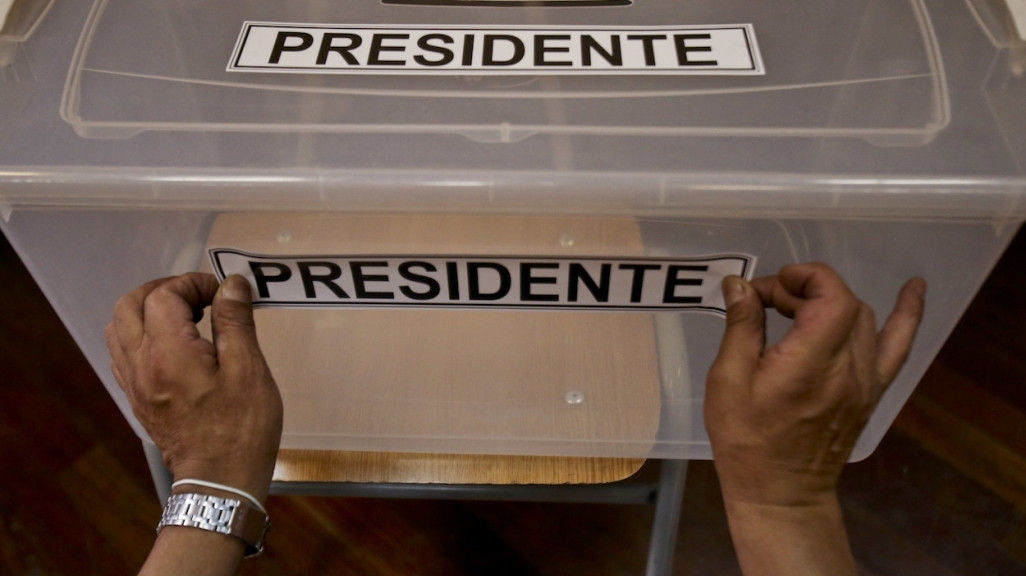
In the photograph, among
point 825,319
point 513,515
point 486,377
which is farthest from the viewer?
point 513,515

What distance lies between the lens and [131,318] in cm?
46

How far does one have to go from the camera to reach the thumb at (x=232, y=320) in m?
0.47

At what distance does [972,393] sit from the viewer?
45.7 inches

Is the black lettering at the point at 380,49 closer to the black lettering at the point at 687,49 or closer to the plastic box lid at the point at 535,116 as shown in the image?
the plastic box lid at the point at 535,116

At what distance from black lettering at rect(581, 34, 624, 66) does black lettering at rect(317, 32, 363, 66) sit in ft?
0.46

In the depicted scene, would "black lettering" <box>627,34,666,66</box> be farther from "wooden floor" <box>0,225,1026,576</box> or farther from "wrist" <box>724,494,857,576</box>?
"wooden floor" <box>0,225,1026,576</box>

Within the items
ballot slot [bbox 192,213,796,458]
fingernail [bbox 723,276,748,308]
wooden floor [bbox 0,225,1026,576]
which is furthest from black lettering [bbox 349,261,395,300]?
wooden floor [bbox 0,225,1026,576]

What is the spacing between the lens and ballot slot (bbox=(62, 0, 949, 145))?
17.6 inches

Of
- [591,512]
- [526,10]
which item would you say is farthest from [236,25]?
[591,512]

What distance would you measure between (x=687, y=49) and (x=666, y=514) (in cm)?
38

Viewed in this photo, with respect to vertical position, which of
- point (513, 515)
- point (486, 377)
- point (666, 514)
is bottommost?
point (513, 515)

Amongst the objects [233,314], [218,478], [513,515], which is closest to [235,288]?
[233,314]

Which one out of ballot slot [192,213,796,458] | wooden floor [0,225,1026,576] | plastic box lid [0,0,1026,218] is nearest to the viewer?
plastic box lid [0,0,1026,218]

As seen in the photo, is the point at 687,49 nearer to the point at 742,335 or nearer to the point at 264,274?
the point at 742,335
